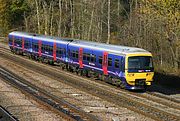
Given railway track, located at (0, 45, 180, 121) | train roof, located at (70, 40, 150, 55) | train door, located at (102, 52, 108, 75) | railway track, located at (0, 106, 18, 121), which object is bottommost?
railway track, located at (0, 45, 180, 121)

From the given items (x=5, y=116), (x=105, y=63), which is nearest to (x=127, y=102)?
(x=105, y=63)

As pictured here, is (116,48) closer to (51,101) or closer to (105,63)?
(105,63)

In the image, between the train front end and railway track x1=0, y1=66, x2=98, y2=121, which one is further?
the train front end

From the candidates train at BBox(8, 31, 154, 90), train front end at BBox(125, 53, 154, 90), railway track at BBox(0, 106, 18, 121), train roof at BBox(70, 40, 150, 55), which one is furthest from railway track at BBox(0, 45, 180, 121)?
railway track at BBox(0, 106, 18, 121)

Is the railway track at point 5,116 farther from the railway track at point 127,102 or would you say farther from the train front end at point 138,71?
the train front end at point 138,71

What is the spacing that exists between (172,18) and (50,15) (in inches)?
1542

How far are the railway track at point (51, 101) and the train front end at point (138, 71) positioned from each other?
16.7 feet

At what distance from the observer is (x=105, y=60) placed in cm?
2617

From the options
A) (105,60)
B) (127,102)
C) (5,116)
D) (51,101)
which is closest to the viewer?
(5,116)

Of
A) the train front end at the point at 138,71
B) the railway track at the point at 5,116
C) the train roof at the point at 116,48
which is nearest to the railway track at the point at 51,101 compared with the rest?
the railway track at the point at 5,116

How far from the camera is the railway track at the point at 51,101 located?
54.7ft

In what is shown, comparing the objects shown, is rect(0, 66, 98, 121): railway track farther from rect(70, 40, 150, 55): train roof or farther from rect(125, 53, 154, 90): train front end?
rect(70, 40, 150, 55): train roof

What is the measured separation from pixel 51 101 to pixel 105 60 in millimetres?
7096

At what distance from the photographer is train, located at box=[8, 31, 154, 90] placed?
24.0m
